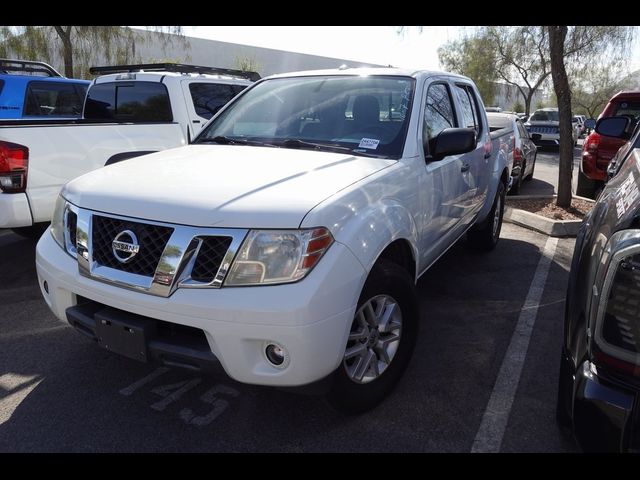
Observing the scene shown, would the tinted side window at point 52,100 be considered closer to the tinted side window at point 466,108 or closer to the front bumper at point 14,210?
the front bumper at point 14,210

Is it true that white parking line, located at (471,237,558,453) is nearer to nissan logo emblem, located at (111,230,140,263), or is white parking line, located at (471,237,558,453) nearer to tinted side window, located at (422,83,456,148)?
tinted side window, located at (422,83,456,148)

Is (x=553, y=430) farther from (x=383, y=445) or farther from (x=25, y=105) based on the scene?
(x=25, y=105)

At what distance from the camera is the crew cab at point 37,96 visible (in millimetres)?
8133

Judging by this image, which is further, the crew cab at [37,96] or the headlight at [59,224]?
the crew cab at [37,96]

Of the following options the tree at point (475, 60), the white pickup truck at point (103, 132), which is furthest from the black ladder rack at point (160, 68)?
the tree at point (475, 60)

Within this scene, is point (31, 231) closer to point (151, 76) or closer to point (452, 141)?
point (151, 76)

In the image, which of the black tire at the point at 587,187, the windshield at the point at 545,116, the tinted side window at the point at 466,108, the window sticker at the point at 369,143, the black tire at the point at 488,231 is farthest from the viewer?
the windshield at the point at 545,116

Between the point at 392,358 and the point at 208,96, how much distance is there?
5.11 metres

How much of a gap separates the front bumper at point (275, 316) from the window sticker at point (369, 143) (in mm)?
1081

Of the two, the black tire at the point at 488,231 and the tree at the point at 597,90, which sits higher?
the tree at the point at 597,90

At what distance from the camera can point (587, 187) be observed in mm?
8953

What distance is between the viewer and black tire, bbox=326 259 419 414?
2.50 metres

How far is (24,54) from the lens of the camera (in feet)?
64.9

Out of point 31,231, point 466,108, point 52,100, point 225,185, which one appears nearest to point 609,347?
point 225,185
